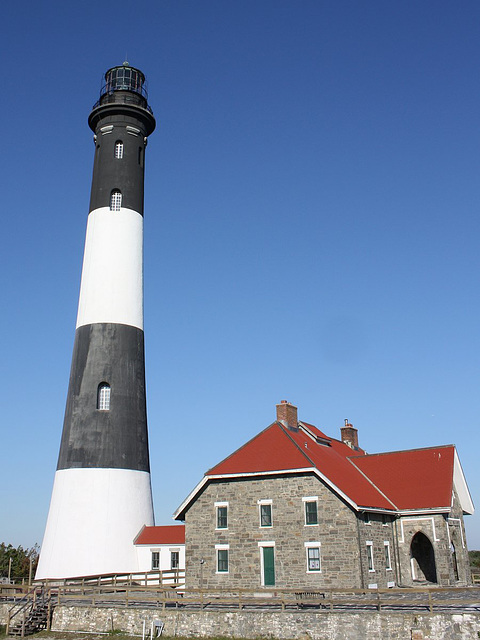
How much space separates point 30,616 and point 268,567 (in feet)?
29.4

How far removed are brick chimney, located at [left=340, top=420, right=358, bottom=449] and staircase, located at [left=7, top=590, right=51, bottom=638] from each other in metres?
19.4

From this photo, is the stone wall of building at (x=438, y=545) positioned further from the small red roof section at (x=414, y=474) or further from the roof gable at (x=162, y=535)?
the roof gable at (x=162, y=535)

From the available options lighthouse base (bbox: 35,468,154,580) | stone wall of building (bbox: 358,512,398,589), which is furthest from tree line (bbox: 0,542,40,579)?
stone wall of building (bbox: 358,512,398,589)

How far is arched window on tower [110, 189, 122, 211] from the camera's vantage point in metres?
30.1

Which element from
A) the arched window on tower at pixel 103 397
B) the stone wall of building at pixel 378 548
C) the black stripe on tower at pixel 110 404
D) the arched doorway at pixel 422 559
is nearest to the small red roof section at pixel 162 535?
the black stripe on tower at pixel 110 404

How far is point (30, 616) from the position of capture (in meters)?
22.0

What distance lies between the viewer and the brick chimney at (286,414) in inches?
1138

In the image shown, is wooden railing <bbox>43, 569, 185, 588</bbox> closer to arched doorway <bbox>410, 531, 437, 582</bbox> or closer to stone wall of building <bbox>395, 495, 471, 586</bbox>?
stone wall of building <bbox>395, 495, 471, 586</bbox>

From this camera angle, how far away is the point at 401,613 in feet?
56.8

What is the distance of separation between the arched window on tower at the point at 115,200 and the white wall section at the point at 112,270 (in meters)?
0.28

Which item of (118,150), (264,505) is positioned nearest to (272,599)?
(264,505)

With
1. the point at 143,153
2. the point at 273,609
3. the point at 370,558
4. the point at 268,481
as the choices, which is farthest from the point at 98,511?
the point at 143,153

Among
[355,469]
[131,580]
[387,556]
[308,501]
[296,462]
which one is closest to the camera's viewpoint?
[308,501]

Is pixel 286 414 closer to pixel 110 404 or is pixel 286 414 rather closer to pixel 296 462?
pixel 296 462
